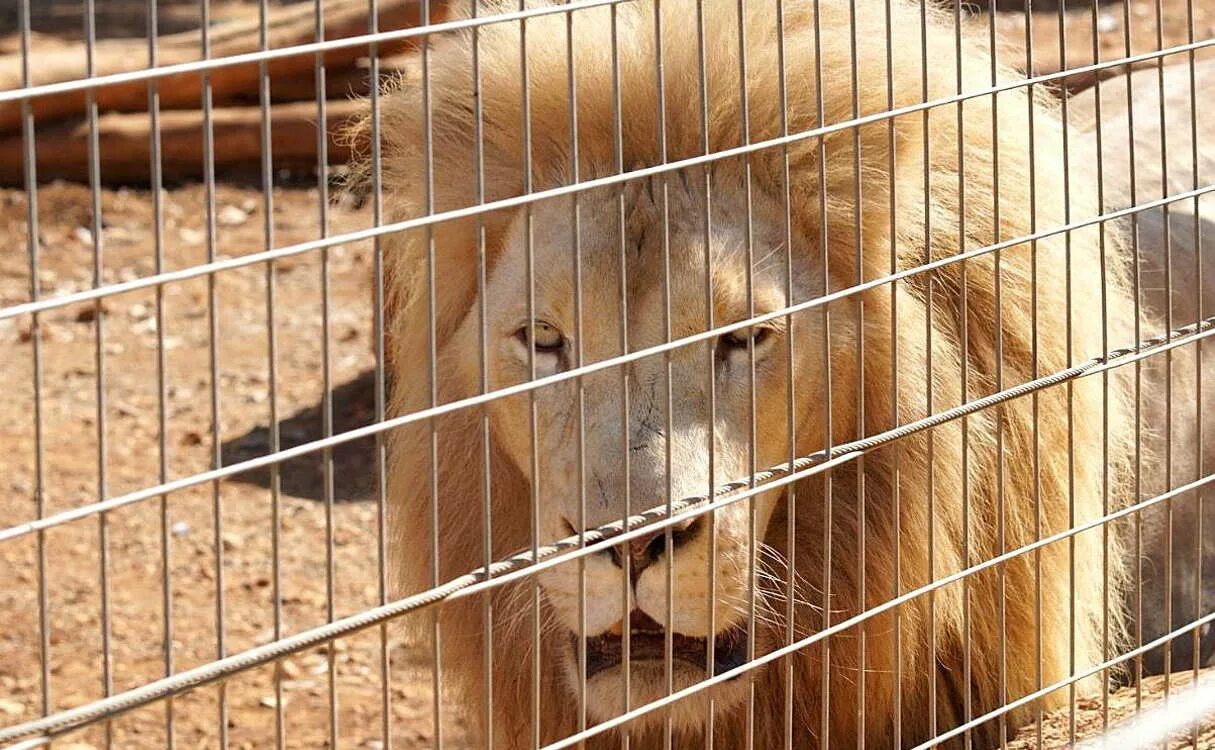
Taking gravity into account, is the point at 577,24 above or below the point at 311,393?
above

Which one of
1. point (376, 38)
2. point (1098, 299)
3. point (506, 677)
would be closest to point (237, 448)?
point (506, 677)

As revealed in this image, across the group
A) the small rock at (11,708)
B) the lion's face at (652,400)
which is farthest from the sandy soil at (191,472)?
the lion's face at (652,400)

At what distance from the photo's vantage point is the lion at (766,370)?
2436mm

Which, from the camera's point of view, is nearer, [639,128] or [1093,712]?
[639,128]

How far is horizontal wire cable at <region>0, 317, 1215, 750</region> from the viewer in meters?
1.62

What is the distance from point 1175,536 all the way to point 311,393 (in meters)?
3.52

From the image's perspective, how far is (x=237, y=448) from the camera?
19.8 ft

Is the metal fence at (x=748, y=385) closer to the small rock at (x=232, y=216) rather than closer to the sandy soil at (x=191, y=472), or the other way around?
the sandy soil at (x=191, y=472)

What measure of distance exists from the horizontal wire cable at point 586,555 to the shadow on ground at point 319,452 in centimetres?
319

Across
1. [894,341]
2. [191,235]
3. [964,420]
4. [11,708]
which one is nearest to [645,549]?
[894,341]

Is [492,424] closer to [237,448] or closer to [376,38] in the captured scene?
[376,38]

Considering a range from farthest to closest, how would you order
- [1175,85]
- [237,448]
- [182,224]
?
1. [182,224]
2. [237,448]
3. [1175,85]

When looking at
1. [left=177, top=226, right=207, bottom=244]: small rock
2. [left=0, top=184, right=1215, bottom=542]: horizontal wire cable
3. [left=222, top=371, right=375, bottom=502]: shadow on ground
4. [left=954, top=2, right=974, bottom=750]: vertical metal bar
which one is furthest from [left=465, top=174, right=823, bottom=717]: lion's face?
[left=177, top=226, right=207, bottom=244]: small rock

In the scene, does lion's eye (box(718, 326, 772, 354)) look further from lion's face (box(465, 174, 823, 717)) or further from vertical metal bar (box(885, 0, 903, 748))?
vertical metal bar (box(885, 0, 903, 748))
